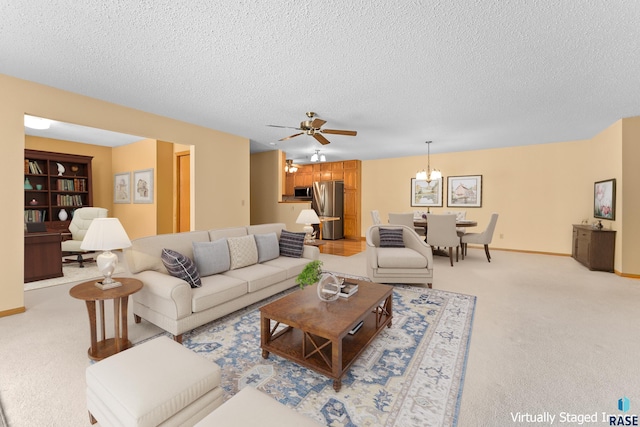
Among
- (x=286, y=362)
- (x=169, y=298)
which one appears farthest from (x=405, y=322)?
(x=169, y=298)

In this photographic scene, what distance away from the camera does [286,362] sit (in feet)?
6.82

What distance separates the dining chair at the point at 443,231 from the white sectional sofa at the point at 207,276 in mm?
2722

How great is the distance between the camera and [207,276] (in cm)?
293

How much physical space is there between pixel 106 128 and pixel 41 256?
2.25m

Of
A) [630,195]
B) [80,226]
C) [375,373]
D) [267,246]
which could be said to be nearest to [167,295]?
[267,246]

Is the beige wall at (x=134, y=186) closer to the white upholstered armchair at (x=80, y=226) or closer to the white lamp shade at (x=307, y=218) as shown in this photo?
the white upholstered armchair at (x=80, y=226)

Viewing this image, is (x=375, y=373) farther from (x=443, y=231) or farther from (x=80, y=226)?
(x=80, y=226)

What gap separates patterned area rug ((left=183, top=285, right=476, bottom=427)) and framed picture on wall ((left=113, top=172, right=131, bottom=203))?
5.19m

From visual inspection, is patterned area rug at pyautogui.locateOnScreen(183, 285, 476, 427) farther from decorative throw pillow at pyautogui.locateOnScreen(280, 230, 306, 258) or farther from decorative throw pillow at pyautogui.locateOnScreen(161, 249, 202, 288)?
decorative throw pillow at pyautogui.locateOnScreen(280, 230, 306, 258)

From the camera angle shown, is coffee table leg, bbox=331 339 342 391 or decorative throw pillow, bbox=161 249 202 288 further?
decorative throw pillow, bbox=161 249 202 288

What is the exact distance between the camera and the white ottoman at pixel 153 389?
1.15 m

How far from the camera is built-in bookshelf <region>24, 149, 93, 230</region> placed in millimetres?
5602

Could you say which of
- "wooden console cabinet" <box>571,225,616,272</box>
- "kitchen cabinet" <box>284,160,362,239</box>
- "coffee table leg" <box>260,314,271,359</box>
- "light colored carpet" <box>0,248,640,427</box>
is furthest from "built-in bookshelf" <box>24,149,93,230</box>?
"wooden console cabinet" <box>571,225,616,272</box>

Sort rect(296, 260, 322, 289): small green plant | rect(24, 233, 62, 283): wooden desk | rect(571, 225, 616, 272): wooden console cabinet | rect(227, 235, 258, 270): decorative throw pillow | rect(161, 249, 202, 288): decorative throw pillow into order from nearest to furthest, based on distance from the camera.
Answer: rect(296, 260, 322, 289): small green plant
rect(161, 249, 202, 288): decorative throw pillow
rect(227, 235, 258, 270): decorative throw pillow
rect(24, 233, 62, 283): wooden desk
rect(571, 225, 616, 272): wooden console cabinet
